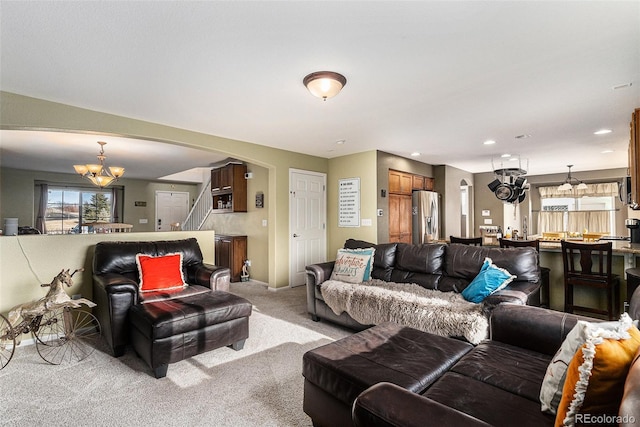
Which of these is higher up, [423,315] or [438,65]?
[438,65]

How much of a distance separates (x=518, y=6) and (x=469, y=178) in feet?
24.3

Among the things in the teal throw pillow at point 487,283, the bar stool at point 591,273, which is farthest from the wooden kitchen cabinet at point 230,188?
the bar stool at point 591,273

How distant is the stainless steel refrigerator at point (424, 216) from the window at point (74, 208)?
8.34 m

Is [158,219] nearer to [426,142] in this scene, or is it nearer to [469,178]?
[426,142]

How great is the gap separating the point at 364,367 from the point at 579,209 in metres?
9.18

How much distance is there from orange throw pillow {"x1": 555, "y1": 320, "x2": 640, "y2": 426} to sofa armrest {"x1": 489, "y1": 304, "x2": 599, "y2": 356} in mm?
804

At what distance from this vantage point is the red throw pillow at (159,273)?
3230 millimetres

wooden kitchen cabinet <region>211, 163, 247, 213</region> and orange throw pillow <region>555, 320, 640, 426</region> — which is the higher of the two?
wooden kitchen cabinet <region>211, 163, 247, 213</region>

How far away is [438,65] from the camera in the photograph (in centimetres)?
236

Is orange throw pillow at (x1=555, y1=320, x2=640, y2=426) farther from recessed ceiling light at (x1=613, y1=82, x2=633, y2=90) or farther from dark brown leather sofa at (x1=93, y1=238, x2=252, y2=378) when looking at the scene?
recessed ceiling light at (x1=613, y1=82, x2=633, y2=90)

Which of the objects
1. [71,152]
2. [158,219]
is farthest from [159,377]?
[158,219]

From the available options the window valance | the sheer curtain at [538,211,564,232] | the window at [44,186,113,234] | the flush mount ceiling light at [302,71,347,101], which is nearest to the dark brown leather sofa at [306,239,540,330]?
the flush mount ceiling light at [302,71,347,101]

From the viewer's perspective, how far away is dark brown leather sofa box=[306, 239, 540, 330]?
2990mm

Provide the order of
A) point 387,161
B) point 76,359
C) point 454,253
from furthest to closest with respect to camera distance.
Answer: point 387,161
point 454,253
point 76,359
